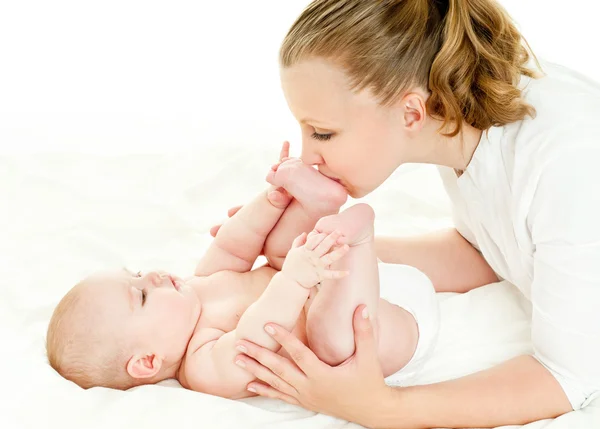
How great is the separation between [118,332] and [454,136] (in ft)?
2.39

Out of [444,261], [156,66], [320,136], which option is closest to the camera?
[320,136]

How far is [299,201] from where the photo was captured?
166cm

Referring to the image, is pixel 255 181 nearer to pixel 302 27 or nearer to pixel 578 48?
pixel 302 27

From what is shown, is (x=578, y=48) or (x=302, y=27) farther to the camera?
(x=578, y=48)

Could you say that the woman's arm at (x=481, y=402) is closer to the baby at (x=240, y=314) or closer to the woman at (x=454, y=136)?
the woman at (x=454, y=136)

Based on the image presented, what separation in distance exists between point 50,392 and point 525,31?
2252 millimetres

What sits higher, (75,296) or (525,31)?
(525,31)

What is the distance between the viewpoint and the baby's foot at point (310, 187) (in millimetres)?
1592

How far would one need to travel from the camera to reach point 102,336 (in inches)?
58.1

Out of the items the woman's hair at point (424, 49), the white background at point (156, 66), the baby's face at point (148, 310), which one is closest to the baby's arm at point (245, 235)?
the baby's face at point (148, 310)

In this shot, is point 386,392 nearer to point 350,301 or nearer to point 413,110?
point 350,301

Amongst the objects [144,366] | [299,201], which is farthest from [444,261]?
[144,366]

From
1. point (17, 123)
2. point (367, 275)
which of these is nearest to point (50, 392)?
point (367, 275)

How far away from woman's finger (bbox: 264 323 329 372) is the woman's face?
325 mm
